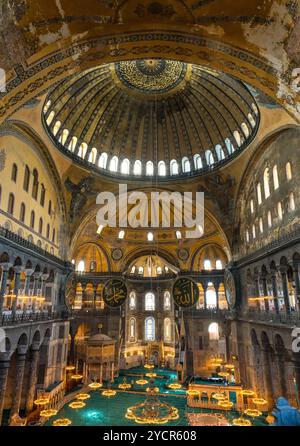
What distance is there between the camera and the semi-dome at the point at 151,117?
17375 mm

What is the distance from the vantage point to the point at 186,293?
14836 millimetres

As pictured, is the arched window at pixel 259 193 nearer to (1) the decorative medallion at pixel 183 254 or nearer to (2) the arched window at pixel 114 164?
(2) the arched window at pixel 114 164

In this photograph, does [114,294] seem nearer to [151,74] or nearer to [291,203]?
[291,203]

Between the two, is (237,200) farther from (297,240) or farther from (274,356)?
(274,356)

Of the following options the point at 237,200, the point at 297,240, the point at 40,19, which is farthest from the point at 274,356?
the point at 40,19

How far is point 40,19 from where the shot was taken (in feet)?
26.8

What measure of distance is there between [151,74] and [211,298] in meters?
19.5

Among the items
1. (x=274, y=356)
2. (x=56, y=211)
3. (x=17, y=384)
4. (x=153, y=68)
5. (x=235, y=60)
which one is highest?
(x=153, y=68)

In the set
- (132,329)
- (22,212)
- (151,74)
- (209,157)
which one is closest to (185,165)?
(209,157)

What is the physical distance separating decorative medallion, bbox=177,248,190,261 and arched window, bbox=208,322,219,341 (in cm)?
621

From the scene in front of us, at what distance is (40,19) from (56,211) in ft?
43.2

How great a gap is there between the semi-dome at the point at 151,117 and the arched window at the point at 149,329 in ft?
55.7

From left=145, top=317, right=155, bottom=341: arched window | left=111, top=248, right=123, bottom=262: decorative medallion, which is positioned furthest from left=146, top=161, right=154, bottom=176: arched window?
left=145, top=317, right=155, bottom=341: arched window

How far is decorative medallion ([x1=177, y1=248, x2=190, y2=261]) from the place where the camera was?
27375 millimetres
